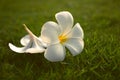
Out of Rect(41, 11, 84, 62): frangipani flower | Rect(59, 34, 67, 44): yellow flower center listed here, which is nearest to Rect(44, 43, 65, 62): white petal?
Rect(41, 11, 84, 62): frangipani flower

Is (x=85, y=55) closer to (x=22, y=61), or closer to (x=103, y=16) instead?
(x=22, y=61)

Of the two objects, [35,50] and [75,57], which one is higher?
[35,50]

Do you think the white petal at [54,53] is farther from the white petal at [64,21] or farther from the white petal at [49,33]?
the white petal at [64,21]

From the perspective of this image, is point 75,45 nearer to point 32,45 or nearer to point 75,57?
point 75,57

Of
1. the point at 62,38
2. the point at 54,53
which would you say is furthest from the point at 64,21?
the point at 54,53

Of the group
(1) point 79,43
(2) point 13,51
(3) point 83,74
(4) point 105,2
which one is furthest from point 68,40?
(4) point 105,2

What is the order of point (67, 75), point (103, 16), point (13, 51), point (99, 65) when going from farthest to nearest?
point (103, 16), point (13, 51), point (99, 65), point (67, 75)

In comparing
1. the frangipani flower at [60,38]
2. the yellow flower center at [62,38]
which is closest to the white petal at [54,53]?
the frangipani flower at [60,38]
